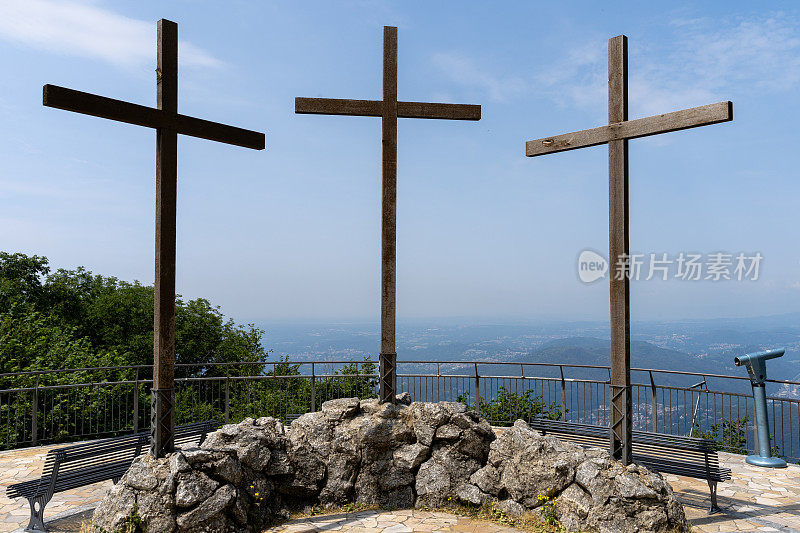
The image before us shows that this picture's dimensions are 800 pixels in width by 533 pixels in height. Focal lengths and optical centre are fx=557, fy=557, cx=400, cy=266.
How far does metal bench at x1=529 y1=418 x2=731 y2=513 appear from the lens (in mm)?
6809

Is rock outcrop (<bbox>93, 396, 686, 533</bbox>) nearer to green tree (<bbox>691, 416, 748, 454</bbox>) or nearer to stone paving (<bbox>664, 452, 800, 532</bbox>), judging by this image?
stone paving (<bbox>664, 452, 800, 532</bbox>)

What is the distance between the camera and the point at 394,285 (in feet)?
25.2

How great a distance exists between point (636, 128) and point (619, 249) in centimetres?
145

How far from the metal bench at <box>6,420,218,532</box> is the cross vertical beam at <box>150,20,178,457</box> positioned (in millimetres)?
998

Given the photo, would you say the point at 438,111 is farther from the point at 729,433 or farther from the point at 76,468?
the point at 729,433

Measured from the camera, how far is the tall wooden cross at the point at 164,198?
618cm

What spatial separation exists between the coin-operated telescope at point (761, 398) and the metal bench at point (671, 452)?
7.62 ft

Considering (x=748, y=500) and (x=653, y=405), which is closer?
(x=748, y=500)

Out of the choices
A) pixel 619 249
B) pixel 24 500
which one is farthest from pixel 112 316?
pixel 619 249

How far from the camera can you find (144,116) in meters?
6.32

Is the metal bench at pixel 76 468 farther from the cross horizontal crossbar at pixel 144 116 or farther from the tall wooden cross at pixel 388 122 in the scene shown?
the cross horizontal crossbar at pixel 144 116

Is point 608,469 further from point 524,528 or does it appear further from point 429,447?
point 429,447

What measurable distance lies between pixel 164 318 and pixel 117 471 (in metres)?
2.08

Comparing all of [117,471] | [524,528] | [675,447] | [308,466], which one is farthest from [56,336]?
[675,447]
